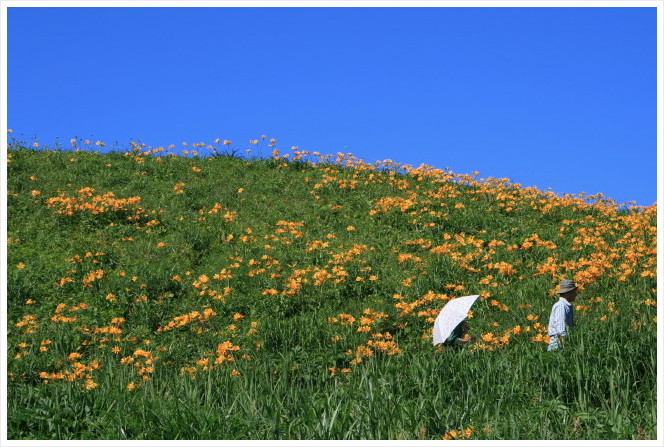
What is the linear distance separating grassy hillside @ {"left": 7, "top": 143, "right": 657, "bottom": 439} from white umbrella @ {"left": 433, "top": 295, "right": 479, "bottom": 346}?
467mm

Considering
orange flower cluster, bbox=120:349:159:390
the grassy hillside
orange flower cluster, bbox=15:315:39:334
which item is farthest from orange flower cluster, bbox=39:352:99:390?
orange flower cluster, bbox=15:315:39:334

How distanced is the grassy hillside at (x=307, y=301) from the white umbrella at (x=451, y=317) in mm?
467

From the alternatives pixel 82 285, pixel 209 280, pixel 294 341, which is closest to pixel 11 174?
pixel 82 285

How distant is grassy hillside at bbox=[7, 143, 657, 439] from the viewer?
6664mm

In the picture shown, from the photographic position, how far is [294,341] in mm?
10805

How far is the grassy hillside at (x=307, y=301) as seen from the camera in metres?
6.66

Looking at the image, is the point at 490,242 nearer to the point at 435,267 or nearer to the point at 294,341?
the point at 435,267

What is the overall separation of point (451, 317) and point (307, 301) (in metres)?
3.29

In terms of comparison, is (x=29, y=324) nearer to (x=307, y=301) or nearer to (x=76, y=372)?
(x=76, y=372)

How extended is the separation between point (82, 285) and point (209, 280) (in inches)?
87.3

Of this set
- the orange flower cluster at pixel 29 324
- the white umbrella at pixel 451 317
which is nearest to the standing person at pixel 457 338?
the white umbrella at pixel 451 317

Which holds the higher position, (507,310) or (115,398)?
(507,310)

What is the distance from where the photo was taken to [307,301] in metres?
12.5

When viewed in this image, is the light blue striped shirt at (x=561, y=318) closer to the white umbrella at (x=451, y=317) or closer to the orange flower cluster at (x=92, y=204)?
the white umbrella at (x=451, y=317)
